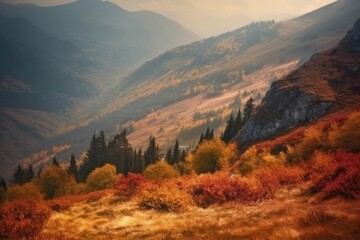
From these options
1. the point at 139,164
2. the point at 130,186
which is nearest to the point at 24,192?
the point at 139,164

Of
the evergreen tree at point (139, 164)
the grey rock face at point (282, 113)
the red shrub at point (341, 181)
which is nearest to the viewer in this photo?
the red shrub at point (341, 181)

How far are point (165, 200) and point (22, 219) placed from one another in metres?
10.3

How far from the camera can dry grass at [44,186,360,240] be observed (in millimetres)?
16656

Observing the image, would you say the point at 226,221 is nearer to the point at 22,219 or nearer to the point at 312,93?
the point at 22,219

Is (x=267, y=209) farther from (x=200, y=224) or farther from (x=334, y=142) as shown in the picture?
(x=334, y=142)

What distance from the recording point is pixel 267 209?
891 inches

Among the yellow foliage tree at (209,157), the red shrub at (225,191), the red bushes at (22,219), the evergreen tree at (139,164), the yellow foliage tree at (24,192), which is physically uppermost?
the red bushes at (22,219)

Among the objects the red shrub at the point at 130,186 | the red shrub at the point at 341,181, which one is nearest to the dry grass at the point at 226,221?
the red shrub at the point at 341,181

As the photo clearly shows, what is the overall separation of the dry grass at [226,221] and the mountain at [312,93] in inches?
1960

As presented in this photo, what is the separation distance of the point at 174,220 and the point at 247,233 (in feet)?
22.7

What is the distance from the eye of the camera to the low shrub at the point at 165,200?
88.9 ft

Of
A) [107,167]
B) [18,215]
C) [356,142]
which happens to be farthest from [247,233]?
[107,167]

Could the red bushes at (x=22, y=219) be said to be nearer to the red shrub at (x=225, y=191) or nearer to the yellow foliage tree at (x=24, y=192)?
the red shrub at (x=225, y=191)

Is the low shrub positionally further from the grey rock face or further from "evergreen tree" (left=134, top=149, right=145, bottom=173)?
"evergreen tree" (left=134, top=149, right=145, bottom=173)
